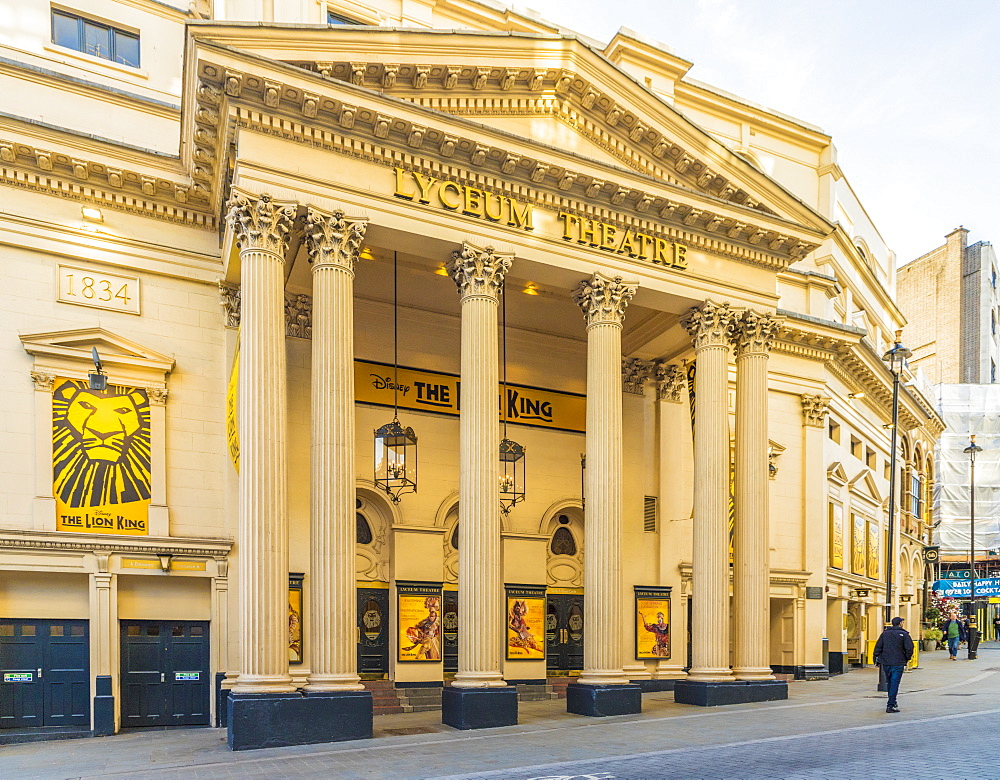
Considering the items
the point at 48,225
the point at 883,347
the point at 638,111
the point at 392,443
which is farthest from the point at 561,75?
the point at 883,347

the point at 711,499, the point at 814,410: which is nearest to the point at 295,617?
the point at 711,499

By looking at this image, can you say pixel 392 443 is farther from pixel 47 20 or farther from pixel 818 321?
pixel 818 321

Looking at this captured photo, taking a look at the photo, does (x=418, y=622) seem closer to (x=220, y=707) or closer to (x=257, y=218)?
(x=220, y=707)

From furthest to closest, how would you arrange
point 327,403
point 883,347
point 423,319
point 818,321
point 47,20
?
point 883,347 < point 818,321 < point 423,319 < point 47,20 < point 327,403

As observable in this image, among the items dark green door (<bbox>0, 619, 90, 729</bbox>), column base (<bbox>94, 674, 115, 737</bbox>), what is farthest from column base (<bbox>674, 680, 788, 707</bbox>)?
dark green door (<bbox>0, 619, 90, 729</bbox>)

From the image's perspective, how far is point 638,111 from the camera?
1941cm

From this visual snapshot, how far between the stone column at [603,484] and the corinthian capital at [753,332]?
3376 mm

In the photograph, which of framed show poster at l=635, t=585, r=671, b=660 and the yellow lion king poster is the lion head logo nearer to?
the yellow lion king poster

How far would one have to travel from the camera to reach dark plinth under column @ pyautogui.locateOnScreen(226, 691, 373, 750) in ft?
46.0

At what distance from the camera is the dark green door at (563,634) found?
77.4 ft

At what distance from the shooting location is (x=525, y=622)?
23.1 metres

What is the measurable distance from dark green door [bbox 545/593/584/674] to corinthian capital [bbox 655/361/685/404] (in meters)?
6.08

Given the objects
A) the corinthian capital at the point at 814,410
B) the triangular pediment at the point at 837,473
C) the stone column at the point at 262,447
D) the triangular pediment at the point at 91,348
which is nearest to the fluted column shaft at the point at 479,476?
the stone column at the point at 262,447

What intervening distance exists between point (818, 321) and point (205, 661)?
20941 mm
